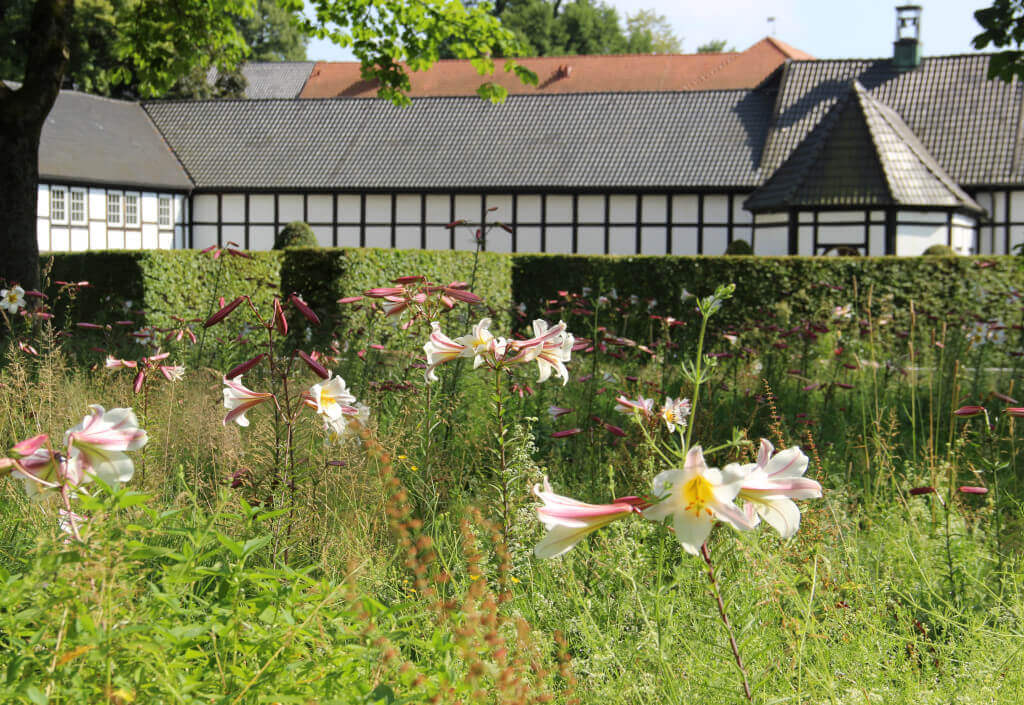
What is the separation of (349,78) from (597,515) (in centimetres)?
4343

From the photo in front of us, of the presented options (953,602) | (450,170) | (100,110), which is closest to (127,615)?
(953,602)

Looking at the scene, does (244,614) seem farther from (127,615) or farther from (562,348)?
(562,348)

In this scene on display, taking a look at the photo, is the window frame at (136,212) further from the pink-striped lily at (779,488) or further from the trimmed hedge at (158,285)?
the pink-striped lily at (779,488)

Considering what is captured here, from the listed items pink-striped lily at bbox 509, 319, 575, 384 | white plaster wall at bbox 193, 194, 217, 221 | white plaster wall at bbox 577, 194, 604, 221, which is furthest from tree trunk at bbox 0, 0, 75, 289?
white plaster wall at bbox 193, 194, 217, 221

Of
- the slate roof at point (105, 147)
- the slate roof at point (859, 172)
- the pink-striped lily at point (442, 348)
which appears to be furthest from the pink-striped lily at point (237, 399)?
the slate roof at point (105, 147)

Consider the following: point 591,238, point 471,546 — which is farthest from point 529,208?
point 471,546

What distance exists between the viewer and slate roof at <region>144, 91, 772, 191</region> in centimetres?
2392

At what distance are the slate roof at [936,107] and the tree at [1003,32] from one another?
15.7 m

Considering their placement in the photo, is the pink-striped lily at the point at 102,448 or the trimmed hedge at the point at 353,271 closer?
the pink-striped lily at the point at 102,448


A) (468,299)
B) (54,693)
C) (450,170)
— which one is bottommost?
(54,693)

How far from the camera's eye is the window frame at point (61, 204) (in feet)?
72.7

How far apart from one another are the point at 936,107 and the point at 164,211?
19.6m

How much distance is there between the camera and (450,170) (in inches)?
976

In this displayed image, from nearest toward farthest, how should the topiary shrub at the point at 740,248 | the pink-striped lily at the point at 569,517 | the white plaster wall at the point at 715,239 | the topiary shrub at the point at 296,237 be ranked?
the pink-striped lily at the point at 569,517 < the topiary shrub at the point at 740,248 < the topiary shrub at the point at 296,237 < the white plaster wall at the point at 715,239
